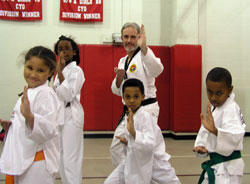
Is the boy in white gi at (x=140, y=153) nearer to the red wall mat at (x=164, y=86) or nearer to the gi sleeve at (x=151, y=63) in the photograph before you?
the gi sleeve at (x=151, y=63)

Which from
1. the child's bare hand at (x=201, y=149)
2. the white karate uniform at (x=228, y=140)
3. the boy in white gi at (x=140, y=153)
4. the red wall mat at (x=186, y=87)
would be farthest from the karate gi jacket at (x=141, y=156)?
the red wall mat at (x=186, y=87)

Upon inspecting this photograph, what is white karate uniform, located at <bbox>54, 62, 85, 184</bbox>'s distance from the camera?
278 centimetres

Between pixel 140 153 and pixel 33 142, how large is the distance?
1005 mm

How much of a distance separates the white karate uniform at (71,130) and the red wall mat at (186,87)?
13.4ft

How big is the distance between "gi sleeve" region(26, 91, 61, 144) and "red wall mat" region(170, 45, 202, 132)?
5.13 m

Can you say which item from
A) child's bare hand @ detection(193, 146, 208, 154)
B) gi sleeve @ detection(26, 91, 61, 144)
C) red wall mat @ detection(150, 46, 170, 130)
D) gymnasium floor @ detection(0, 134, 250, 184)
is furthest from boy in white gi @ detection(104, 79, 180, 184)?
red wall mat @ detection(150, 46, 170, 130)

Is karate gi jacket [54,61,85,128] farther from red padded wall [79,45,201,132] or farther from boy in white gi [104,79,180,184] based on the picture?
red padded wall [79,45,201,132]

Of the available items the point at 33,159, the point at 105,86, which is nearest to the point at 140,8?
the point at 105,86

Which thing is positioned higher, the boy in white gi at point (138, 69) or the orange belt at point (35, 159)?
the boy in white gi at point (138, 69)

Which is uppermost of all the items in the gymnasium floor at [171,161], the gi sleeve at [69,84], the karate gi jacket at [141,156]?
the gi sleeve at [69,84]

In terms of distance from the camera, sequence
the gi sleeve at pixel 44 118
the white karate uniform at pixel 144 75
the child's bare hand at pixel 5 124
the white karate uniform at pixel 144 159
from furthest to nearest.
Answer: the white karate uniform at pixel 144 75 → the white karate uniform at pixel 144 159 → the child's bare hand at pixel 5 124 → the gi sleeve at pixel 44 118

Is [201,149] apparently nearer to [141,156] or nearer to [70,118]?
[141,156]

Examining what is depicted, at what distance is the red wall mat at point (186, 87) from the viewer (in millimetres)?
6621

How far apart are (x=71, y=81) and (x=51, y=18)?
179 inches
